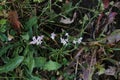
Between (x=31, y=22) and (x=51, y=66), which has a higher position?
(x=31, y=22)

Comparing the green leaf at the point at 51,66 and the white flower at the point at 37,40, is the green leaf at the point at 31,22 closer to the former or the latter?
the white flower at the point at 37,40

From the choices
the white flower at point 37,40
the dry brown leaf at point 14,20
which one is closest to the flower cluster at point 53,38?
the white flower at point 37,40

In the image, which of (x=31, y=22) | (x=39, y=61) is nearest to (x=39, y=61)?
(x=39, y=61)

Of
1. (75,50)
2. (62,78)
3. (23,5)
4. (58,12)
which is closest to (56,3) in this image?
(58,12)

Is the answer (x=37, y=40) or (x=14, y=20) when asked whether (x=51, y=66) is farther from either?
(x=14, y=20)

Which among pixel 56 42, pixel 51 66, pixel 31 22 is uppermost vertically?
pixel 31 22
